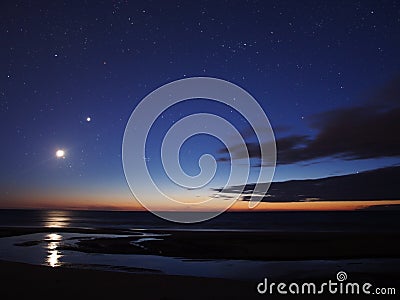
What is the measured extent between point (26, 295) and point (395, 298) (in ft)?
35.7

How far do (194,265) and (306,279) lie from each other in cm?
544

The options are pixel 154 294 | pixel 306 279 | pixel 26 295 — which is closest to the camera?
pixel 26 295

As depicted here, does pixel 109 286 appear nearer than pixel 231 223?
Yes

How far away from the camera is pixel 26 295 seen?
358 inches

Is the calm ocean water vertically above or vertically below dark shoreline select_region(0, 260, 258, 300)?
below

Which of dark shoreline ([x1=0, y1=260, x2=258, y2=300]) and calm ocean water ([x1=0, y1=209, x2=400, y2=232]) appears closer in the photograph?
dark shoreline ([x1=0, y1=260, x2=258, y2=300])

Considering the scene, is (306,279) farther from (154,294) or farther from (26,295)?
(26,295)

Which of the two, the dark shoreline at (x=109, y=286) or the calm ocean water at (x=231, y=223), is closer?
the dark shoreline at (x=109, y=286)

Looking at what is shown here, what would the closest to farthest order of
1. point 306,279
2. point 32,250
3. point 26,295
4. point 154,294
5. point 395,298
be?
point 26,295 → point 154,294 → point 395,298 → point 306,279 → point 32,250

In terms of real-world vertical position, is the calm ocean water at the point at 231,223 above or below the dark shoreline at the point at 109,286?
below

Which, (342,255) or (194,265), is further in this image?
(342,255)

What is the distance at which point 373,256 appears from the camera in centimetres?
1909

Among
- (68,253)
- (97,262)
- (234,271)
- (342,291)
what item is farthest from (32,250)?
(342,291)

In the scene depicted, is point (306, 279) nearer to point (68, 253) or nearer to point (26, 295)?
point (26, 295)
